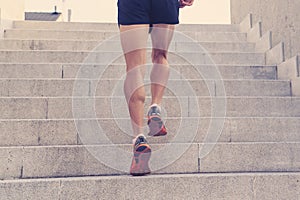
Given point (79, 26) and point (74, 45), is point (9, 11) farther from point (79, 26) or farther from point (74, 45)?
point (74, 45)

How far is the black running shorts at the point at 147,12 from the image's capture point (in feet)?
7.50

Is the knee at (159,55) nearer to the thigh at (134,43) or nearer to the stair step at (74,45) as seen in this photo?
the thigh at (134,43)

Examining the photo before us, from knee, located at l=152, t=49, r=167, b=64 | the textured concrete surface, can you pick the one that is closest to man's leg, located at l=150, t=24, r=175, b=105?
knee, located at l=152, t=49, r=167, b=64

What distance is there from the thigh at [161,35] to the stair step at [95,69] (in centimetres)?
130

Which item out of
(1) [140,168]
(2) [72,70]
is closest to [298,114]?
(1) [140,168]

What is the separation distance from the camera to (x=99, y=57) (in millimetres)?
4238

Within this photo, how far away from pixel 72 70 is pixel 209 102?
4.81 ft

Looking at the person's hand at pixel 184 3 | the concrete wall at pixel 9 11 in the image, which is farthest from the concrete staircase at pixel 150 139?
the concrete wall at pixel 9 11

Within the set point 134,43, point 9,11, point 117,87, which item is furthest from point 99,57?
point 9,11

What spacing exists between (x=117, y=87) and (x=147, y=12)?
125 centimetres

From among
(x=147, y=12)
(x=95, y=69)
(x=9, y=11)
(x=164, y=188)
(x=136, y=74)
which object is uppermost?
(x=9, y=11)

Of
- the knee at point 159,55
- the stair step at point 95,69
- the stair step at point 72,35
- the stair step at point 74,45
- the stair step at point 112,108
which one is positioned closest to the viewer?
the knee at point 159,55

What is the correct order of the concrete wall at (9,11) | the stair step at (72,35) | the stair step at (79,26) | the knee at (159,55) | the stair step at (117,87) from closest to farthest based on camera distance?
the knee at (159,55)
the stair step at (117,87)
the stair step at (72,35)
the concrete wall at (9,11)
the stair step at (79,26)

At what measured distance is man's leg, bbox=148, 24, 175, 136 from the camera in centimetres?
238
